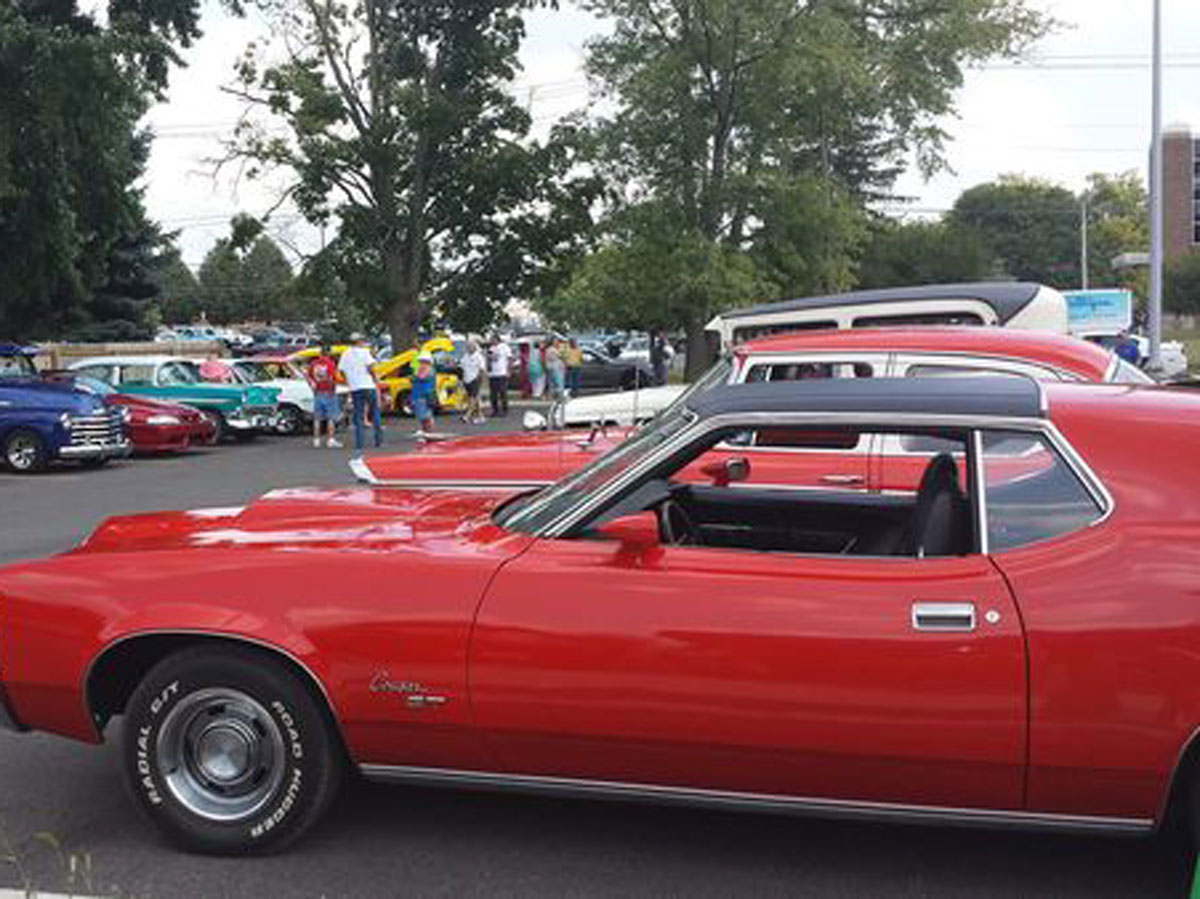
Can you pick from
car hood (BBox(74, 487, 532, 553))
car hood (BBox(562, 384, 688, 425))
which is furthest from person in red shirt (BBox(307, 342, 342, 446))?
car hood (BBox(74, 487, 532, 553))

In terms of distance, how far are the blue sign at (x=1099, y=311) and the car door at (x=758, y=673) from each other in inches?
1177

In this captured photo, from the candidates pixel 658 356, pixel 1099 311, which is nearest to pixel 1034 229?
pixel 1099 311

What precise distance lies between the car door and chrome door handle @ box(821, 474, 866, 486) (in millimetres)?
2454

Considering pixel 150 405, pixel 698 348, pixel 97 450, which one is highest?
pixel 698 348

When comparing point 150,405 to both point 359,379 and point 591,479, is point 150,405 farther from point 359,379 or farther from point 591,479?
point 591,479

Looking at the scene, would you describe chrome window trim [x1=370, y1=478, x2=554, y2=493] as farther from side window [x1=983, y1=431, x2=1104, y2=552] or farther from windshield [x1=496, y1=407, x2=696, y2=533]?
side window [x1=983, y1=431, x2=1104, y2=552]

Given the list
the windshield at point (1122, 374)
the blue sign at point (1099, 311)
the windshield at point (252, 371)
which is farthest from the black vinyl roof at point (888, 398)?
the blue sign at point (1099, 311)

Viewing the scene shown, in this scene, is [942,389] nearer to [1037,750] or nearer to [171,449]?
[1037,750]

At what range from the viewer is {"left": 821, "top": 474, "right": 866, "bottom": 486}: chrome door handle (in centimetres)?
625

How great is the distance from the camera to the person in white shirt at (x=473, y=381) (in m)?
26.2

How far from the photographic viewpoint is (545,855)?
4164 millimetres

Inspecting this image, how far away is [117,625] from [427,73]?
29099mm

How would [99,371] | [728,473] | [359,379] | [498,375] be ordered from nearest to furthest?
[728,473] < [359,379] < [99,371] < [498,375]

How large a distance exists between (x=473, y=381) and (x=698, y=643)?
2282 centimetres
